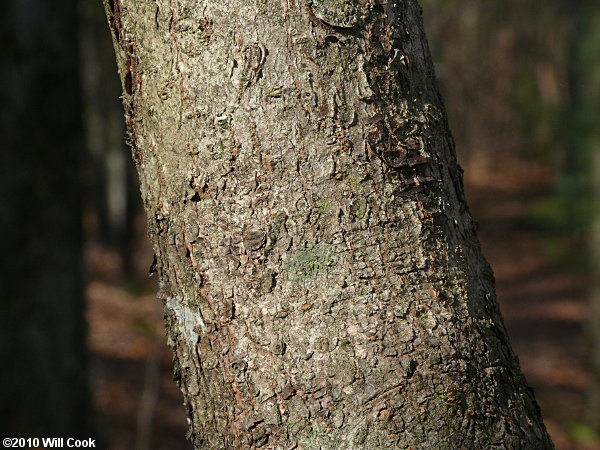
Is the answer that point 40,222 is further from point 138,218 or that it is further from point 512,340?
point 138,218

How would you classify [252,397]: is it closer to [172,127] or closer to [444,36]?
[172,127]

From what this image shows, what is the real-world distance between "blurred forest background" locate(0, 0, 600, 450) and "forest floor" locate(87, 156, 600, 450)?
0.04 m

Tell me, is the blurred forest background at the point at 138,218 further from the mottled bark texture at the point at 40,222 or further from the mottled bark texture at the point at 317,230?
the mottled bark texture at the point at 317,230

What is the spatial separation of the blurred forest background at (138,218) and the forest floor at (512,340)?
37 mm

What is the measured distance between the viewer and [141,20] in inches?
40.9

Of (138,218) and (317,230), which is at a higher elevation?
(138,218)

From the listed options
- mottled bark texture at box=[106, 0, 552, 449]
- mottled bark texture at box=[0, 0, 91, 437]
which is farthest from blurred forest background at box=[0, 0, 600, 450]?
mottled bark texture at box=[106, 0, 552, 449]

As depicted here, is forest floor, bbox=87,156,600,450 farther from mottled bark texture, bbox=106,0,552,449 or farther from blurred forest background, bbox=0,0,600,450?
mottled bark texture, bbox=106,0,552,449

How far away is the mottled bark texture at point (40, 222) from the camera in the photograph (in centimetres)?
361

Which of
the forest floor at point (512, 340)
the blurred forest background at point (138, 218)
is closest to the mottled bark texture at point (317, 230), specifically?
the blurred forest background at point (138, 218)

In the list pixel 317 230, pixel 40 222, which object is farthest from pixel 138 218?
pixel 317 230

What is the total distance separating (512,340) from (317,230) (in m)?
12.2

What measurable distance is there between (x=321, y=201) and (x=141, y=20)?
43 centimetres

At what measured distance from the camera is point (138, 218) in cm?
1852
